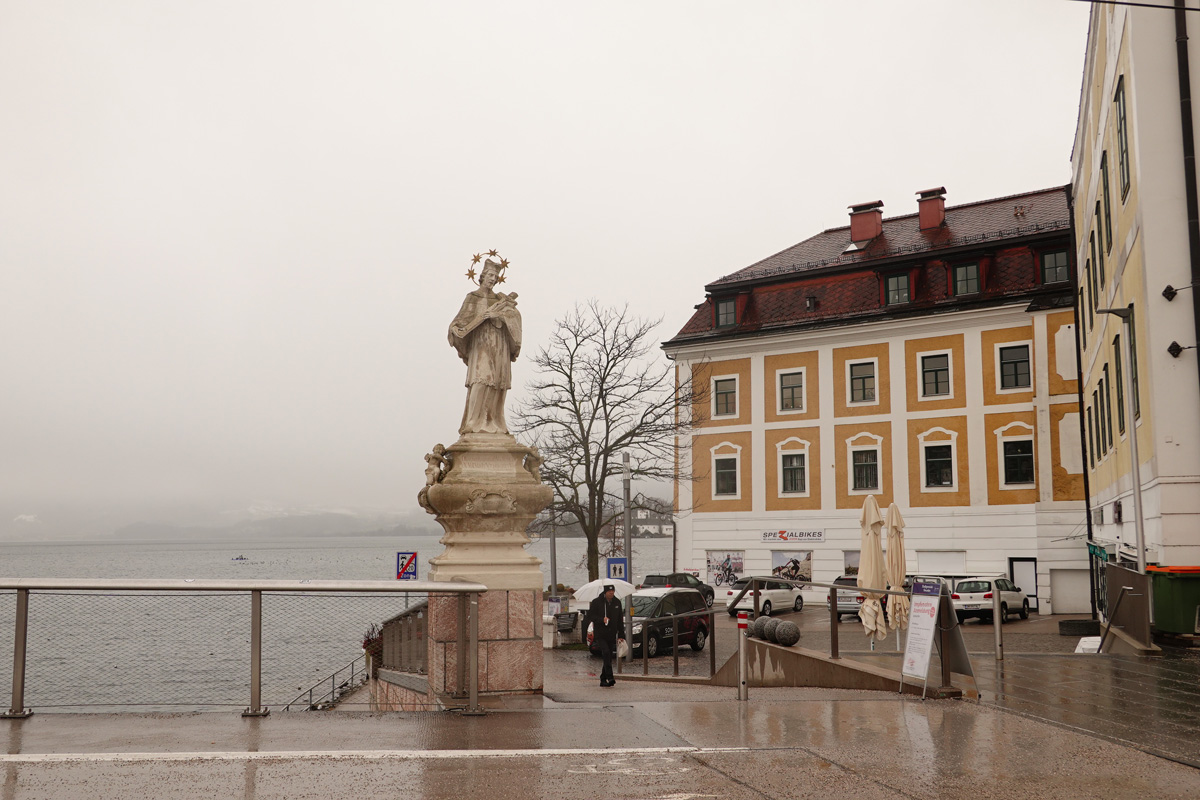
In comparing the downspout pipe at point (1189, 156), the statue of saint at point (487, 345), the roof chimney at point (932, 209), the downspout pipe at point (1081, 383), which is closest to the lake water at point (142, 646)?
the statue of saint at point (487, 345)

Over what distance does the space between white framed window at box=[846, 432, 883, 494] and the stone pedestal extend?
30341 mm

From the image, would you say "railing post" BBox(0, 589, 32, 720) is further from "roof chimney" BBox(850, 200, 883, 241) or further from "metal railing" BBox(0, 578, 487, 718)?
"roof chimney" BBox(850, 200, 883, 241)

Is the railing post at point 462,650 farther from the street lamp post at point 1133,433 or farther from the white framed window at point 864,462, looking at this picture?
the white framed window at point 864,462

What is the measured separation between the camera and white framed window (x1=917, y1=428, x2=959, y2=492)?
38094 mm

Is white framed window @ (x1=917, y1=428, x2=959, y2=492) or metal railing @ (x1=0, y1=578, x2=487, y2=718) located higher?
white framed window @ (x1=917, y1=428, x2=959, y2=492)

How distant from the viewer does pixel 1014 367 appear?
3744 cm

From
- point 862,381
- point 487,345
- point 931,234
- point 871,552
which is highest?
point 931,234

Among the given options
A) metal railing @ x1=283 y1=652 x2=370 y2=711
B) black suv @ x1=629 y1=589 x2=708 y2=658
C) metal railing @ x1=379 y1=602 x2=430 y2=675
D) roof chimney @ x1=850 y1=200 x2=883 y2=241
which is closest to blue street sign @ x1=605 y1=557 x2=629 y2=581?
black suv @ x1=629 y1=589 x2=708 y2=658

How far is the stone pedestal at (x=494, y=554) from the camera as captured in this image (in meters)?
10.0

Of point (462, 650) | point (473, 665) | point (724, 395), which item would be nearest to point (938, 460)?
point (724, 395)

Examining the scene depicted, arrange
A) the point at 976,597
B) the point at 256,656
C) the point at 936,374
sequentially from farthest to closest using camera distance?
the point at 936,374 → the point at 976,597 → the point at 256,656

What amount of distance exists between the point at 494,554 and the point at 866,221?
124 feet

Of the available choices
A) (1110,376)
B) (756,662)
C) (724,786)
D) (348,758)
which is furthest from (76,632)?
(1110,376)

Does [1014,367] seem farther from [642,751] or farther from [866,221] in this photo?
[642,751]
